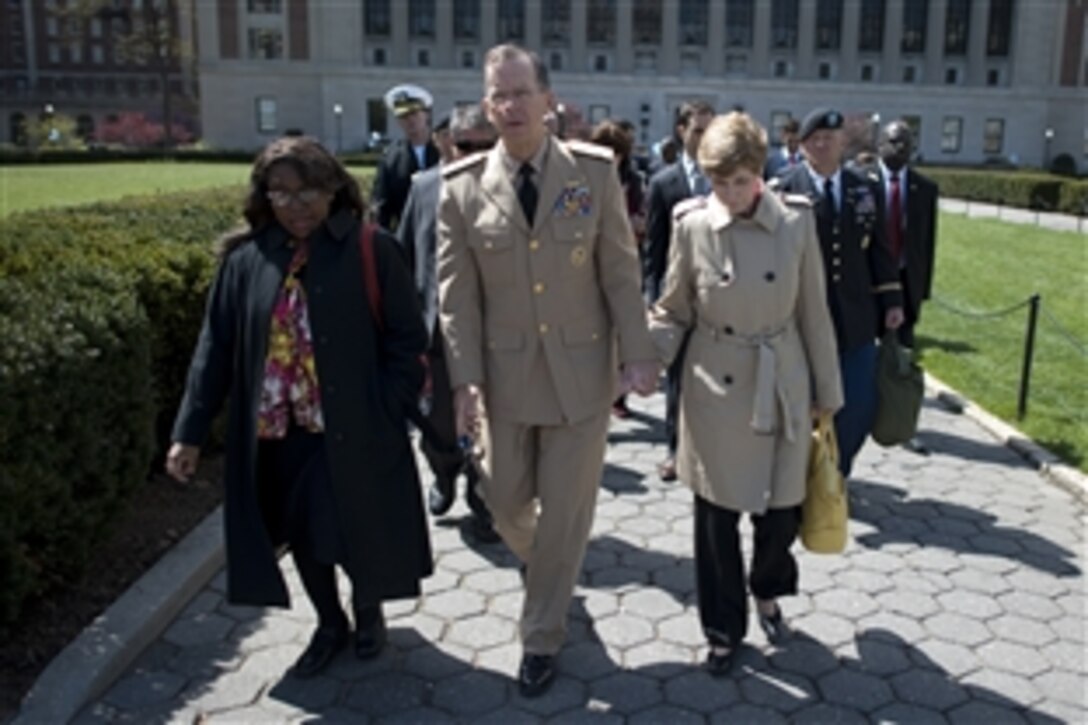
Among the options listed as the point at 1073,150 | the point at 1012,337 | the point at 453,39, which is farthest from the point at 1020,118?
the point at 1012,337

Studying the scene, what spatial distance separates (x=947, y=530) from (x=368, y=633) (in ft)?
10.3

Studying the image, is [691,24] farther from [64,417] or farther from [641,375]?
[64,417]

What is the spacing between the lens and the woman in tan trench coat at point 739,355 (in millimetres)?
3670

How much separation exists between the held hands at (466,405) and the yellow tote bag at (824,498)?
1234 millimetres

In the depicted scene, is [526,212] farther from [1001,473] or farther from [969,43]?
[969,43]

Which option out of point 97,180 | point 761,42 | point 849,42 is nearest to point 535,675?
point 97,180

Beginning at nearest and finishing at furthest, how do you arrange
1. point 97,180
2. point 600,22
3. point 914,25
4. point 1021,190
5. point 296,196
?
point 296,196 < point 97,180 < point 1021,190 < point 600,22 < point 914,25

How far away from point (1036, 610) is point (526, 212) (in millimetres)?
A: 2791

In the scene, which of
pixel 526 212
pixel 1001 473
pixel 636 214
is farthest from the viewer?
pixel 636 214

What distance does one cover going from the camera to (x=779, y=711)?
3.67 metres

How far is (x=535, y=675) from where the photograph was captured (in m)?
3.78

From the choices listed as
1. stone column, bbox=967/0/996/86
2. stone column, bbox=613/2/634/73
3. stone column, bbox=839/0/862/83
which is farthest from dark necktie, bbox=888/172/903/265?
stone column, bbox=967/0/996/86

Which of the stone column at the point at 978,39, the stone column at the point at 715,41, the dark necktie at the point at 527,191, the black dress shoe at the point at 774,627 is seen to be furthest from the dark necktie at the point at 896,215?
the stone column at the point at 978,39

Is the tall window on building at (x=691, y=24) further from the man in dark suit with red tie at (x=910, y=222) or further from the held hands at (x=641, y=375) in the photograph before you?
the held hands at (x=641, y=375)
